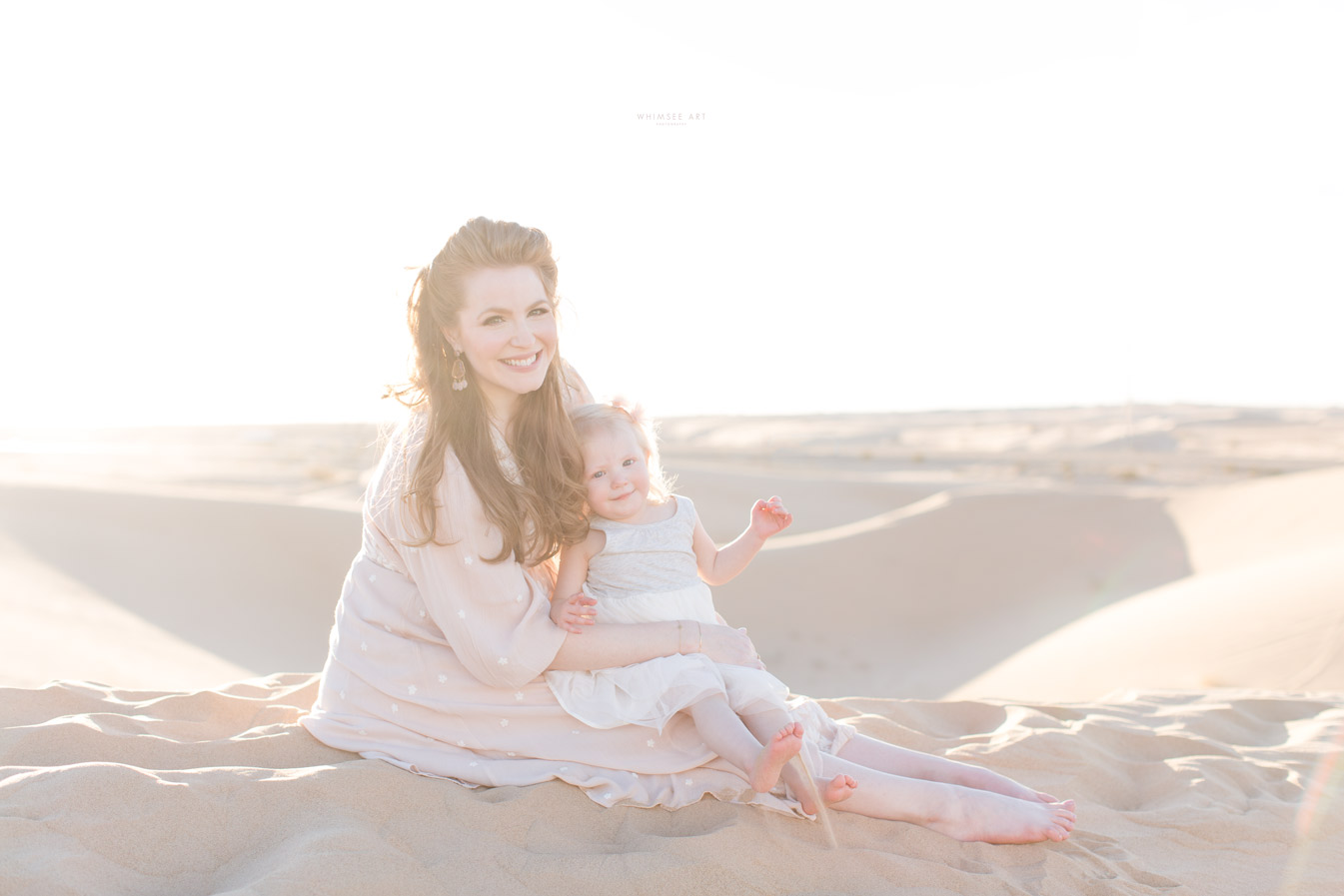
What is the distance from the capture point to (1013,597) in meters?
11.2

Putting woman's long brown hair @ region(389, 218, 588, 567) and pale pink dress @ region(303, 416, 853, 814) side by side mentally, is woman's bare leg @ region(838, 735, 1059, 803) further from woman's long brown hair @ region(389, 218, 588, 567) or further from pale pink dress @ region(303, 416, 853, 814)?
woman's long brown hair @ region(389, 218, 588, 567)

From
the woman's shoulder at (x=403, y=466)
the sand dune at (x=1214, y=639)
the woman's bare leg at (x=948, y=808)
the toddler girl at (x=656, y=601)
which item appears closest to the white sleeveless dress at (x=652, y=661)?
the toddler girl at (x=656, y=601)

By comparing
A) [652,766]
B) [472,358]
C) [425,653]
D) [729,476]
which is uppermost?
[472,358]

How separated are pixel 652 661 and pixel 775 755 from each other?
56 centimetres

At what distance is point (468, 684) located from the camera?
3299mm

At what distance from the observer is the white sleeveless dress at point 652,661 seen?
316 centimetres

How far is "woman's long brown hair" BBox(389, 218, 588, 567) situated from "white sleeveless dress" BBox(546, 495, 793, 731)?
0.62 ft

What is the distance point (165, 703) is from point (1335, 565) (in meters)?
8.77

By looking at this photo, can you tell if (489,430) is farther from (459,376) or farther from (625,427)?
(625,427)

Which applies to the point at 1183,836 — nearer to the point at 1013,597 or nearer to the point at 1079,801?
the point at 1079,801

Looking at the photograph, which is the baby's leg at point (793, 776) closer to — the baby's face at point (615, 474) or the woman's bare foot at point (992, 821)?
the woman's bare foot at point (992, 821)

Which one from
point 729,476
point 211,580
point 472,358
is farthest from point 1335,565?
point 729,476

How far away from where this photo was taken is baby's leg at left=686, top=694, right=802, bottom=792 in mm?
2824

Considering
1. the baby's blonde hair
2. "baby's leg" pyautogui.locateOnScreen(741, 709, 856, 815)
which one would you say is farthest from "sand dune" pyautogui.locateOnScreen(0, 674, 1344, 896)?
the baby's blonde hair
